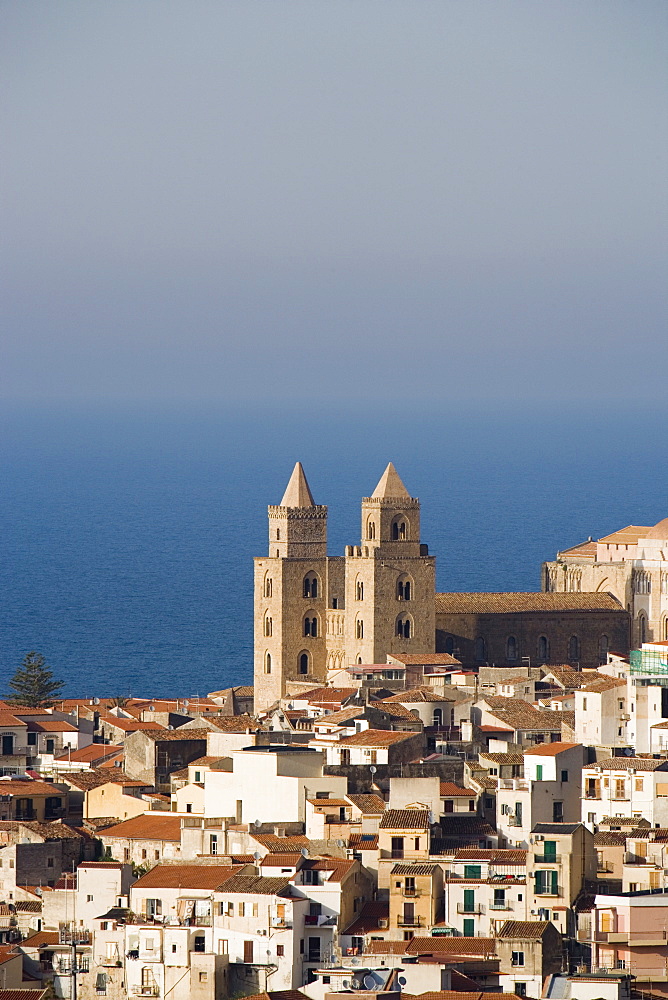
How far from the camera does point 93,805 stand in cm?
4644

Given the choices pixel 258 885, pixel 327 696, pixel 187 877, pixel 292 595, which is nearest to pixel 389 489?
pixel 292 595

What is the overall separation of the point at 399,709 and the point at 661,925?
644 inches

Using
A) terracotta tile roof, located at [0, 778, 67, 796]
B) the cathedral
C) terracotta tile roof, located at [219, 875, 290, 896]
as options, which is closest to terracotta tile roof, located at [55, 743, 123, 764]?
terracotta tile roof, located at [0, 778, 67, 796]

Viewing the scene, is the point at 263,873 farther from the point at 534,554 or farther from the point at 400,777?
the point at 534,554

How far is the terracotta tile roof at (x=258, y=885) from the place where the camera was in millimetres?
37312

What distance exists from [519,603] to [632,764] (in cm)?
2772

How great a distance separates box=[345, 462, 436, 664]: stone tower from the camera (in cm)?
6694

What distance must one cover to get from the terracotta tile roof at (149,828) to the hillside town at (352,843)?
0.08 meters

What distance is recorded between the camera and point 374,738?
151 ft

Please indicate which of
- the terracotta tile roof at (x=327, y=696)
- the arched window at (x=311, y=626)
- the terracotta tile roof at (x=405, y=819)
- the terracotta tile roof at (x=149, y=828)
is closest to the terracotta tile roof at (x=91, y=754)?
the terracotta tile roof at (x=327, y=696)

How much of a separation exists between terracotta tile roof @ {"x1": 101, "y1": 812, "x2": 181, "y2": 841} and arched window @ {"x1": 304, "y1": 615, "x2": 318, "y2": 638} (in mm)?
23948

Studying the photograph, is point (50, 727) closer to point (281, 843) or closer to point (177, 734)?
point (177, 734)

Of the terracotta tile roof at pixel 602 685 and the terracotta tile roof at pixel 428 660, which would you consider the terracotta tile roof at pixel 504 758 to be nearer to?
the terracotta tile roof at pixel 602 685

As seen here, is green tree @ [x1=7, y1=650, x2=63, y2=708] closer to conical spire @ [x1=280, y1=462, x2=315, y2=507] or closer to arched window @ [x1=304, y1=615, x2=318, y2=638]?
arched window @ [x1=304, y1=615, x2=318, y2=638]
